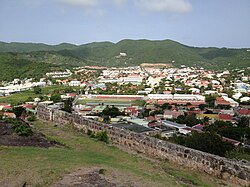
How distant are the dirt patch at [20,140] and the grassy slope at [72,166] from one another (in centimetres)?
52

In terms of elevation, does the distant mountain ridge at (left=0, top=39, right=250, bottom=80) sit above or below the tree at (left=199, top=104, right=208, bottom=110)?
above

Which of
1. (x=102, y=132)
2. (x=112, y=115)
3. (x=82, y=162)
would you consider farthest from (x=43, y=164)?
(x=112, y=115)

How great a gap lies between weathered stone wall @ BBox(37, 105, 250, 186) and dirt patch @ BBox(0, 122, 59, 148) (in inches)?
85.7

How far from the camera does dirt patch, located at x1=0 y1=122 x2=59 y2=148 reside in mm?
8297

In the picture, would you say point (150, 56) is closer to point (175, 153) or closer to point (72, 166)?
point (175, 153)

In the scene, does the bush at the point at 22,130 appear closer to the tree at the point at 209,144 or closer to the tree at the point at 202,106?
the tree at the point at 209,144

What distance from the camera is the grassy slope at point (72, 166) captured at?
18.1 ft

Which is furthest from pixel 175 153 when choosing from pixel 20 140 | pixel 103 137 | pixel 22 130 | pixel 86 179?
pixel 22 130

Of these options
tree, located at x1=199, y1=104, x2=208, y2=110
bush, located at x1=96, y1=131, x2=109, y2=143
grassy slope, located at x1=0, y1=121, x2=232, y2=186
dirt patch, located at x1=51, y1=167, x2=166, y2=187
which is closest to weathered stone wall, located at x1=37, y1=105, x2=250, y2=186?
bush, located at x1=96, y1=131, x2=109, y2=143

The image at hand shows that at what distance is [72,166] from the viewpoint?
20.2 ft

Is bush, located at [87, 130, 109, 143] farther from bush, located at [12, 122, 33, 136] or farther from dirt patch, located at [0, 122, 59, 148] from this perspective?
bush, located at [12, 122, 33, 136]

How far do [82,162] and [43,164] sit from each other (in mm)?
865

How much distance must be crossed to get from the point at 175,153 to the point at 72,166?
310 cm

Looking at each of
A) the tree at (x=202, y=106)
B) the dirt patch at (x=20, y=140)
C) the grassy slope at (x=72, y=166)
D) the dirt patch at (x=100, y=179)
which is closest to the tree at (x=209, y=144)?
the grassy slope at (x=72, y=166)
